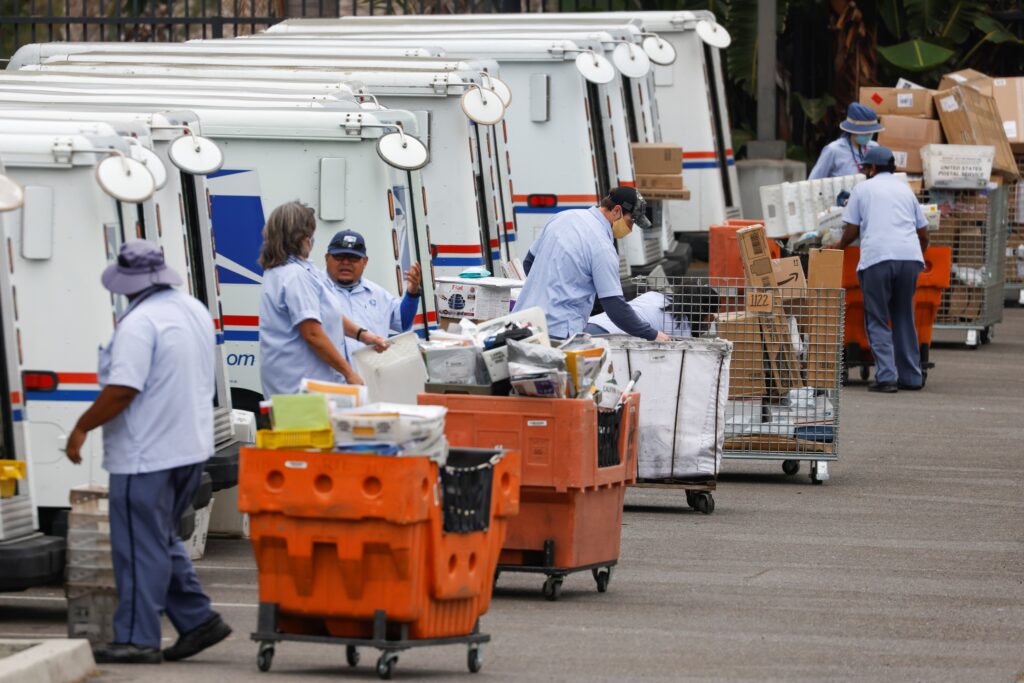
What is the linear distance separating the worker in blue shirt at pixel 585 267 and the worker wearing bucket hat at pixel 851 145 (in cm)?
769

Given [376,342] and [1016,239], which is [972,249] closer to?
[1016,239]

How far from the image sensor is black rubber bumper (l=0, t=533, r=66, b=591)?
335 inches

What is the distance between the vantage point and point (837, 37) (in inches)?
1035

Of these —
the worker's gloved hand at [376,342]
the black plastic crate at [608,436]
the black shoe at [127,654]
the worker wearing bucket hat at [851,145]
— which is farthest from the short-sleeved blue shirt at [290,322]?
the worker wearing bucket hat at [851,145]

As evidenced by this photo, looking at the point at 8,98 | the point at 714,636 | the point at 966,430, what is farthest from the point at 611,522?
the point at 966,430

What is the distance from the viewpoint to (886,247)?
16.2m

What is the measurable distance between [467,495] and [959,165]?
11486 millimetres

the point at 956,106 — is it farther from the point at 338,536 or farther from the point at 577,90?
the point at 338,536

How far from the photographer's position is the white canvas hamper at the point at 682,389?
1136 centimetres

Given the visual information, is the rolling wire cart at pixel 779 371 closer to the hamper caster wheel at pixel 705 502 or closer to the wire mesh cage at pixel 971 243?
the hamper caster wheel at pixel 705 502

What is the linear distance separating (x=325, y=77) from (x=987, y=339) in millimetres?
9136

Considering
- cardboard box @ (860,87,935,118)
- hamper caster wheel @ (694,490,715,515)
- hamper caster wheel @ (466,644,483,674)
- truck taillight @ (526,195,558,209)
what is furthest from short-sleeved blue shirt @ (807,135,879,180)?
hamper caster wheel @ (466,644,483,674)

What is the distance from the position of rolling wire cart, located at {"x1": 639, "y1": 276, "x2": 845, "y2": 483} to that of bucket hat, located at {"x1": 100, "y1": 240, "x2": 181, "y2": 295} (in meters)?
5.11

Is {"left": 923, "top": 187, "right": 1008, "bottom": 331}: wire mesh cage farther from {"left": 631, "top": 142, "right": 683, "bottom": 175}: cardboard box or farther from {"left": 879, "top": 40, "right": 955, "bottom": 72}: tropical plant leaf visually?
{"left": 879, "top": 40, "right": 955, "bottom": 72}: tropical plant leaf
